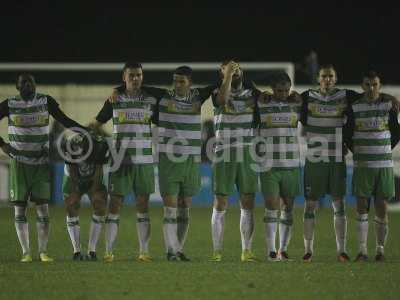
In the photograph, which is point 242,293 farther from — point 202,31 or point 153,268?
point 202,31

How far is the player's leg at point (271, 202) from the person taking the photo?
12.8 metres

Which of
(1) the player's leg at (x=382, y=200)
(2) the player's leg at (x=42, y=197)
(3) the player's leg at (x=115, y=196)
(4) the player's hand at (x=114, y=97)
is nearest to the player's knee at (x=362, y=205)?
(1) the player's leg at (x=382, y=200)

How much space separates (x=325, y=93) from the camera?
12906mm

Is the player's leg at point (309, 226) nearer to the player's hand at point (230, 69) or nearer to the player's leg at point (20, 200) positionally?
the player's hand at point (230, 69)

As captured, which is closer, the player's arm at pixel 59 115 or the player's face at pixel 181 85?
the player's face at pixel 181 85

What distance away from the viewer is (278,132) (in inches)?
506

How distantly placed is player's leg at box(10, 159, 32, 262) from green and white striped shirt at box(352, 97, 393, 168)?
4.00 meters

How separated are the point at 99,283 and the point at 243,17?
100 ft

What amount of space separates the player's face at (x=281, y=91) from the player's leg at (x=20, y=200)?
315cm

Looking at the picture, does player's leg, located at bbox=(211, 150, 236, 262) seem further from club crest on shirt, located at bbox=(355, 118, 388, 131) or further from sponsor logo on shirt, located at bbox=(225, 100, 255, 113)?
club crest on shirt, located at bbox=(355, 118, 388, 131)

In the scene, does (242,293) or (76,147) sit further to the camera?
(76,147)

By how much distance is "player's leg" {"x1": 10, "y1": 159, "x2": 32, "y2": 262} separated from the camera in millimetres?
12875

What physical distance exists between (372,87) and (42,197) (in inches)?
163

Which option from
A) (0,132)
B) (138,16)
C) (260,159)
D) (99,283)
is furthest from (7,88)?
(138,16)
